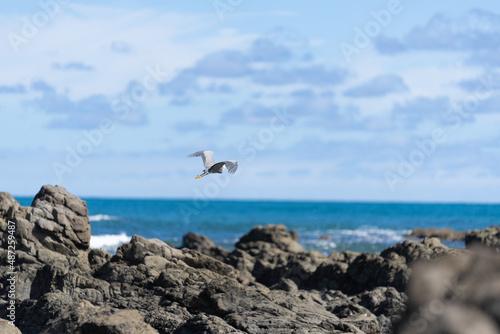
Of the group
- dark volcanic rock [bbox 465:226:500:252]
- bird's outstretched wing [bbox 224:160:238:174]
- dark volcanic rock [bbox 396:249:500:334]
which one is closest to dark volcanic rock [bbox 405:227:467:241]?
dark volcanic rock [bbox 465:226:500:252]

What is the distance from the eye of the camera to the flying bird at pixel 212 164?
14.8 metres

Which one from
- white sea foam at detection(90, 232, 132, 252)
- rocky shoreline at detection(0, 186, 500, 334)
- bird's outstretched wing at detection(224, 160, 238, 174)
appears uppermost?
bird's outstretched wing at detection(224, 160, 238, 174)

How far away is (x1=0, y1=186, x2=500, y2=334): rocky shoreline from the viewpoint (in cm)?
502

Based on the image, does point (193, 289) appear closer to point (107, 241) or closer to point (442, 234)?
point (107, 241)

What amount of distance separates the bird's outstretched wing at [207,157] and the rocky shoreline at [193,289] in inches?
94.5

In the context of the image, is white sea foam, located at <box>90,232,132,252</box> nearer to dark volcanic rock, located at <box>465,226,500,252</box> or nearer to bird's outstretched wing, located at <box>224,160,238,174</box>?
dark volcanic rock, located at <box>465,226,500,252</box>

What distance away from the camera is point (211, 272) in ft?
52.2

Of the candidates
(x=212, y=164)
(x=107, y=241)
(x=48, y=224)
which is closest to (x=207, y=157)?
(x=212, y=164)

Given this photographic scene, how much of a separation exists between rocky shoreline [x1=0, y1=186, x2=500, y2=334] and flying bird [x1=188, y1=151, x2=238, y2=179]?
229 cm

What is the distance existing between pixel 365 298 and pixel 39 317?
28.9 feet

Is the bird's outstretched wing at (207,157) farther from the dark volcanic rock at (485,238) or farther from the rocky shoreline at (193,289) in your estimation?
the dark volcanic rock at (485,238)

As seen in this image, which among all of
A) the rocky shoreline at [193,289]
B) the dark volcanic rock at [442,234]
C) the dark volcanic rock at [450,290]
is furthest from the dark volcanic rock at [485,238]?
the dark volcanic rock at [442,234]

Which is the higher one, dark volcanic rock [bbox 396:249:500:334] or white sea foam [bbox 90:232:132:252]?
dark volcanic rock [bbox 396:249:500:334]

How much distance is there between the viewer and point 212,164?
49.5 feet
